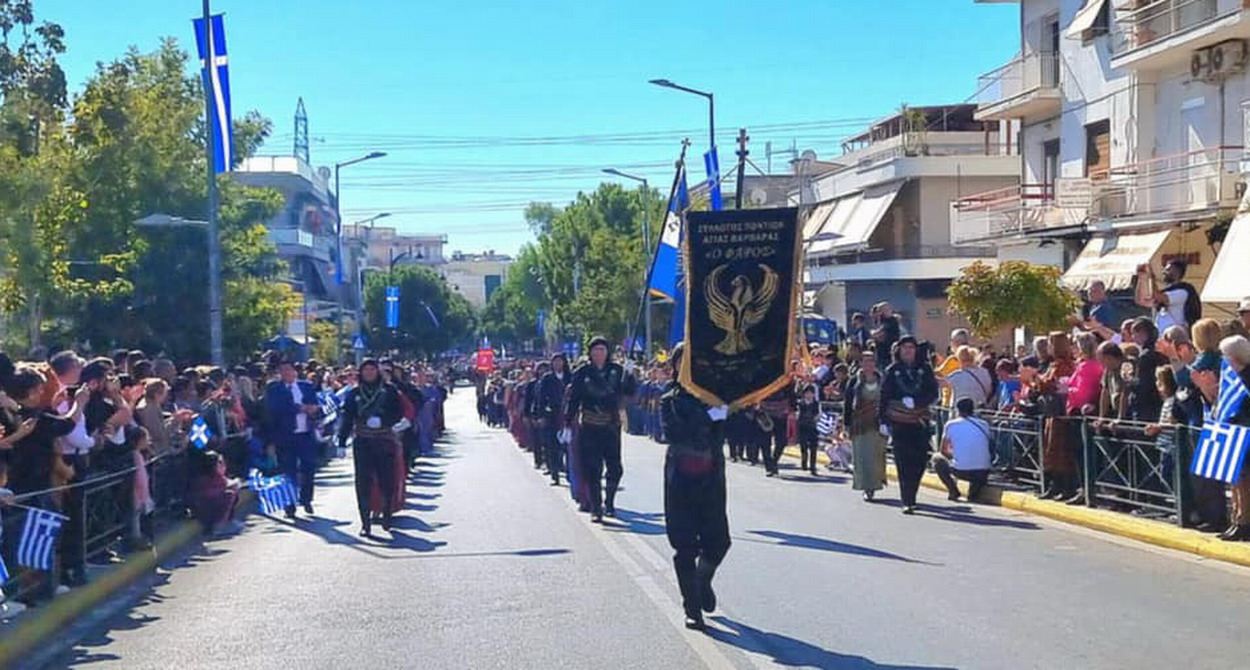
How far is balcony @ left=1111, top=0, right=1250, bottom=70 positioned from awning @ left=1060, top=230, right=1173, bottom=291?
10.7 feet

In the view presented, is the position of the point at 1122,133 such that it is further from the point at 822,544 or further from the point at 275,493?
the point at 275,493

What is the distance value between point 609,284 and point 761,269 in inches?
2012

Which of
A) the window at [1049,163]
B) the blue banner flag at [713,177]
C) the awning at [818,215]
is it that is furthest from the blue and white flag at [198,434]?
the awning at [818,215]

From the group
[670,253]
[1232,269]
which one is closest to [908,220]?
[670,253]

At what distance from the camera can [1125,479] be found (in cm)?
1384

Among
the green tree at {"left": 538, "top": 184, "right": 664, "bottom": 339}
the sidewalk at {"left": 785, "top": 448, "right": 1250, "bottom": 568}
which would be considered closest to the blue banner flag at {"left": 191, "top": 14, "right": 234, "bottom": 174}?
the sidewalk at {"left": 785, "top": 448, "right": 1250, "bottom": 568}

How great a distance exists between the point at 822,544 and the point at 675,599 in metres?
3.13

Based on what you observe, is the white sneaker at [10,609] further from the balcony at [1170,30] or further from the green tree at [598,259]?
the green tree at [598,259]

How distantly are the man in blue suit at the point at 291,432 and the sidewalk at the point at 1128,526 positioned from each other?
25.2 feet

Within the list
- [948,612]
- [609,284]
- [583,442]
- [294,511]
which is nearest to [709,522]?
[948,612]

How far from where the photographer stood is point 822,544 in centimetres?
1277

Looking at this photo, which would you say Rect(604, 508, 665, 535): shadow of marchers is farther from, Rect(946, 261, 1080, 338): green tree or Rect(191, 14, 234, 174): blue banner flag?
Rect(191, 14, 234, 174): blue banner flag

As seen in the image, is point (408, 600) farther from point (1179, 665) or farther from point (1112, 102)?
point (1112, 102)

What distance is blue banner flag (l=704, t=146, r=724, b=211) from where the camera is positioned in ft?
97.5
